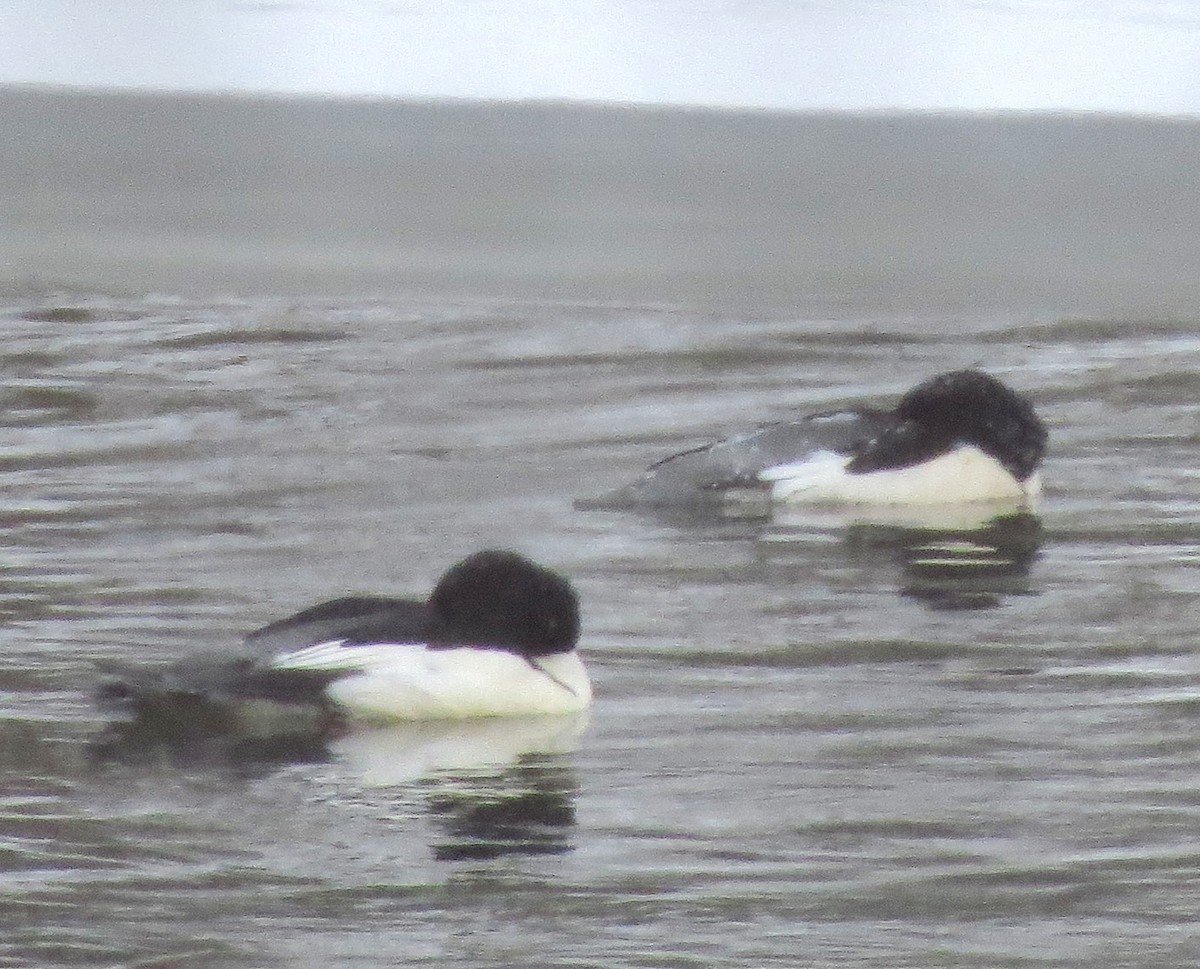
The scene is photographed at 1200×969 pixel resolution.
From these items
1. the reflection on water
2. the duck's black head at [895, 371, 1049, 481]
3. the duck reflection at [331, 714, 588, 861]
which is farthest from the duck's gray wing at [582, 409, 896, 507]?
the reflection on water

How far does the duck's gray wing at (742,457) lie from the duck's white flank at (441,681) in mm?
2660

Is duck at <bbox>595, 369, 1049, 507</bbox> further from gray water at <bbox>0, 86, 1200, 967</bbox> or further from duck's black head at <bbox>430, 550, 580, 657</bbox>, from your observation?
duck's black head at <bbox>430, 550, 580, 657</bbox>

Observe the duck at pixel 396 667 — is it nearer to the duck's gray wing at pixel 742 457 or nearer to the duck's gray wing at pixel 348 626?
the duck's gray wing at pixel 348 626

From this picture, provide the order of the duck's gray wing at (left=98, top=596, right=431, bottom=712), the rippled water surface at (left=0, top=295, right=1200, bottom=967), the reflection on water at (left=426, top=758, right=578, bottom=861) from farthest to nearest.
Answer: the duck's gray wing at (left=98, top=596, right=431, bottom=712) < the reflection on water at (left=426, top=758, right=578, bottom=861) < the rippled water surface at (left=0, top=295, right=1200, bottom=967)

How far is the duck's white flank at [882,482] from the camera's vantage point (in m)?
9.87

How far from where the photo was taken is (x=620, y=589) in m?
8.34

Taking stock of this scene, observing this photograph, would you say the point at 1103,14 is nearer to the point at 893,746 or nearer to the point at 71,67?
the point at 71,67

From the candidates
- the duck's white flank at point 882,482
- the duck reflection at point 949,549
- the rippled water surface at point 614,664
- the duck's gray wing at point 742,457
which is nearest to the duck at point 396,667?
the rippled water surface at point 614,664

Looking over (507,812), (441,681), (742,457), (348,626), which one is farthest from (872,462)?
(507,812)

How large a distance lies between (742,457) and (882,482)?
0.50 m

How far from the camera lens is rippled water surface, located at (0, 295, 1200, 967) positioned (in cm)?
555

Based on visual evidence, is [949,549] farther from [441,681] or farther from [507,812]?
[507,812]

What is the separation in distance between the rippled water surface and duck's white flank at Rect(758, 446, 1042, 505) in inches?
5.7

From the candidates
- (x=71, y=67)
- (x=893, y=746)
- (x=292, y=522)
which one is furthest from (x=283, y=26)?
(x=893, y=746)
